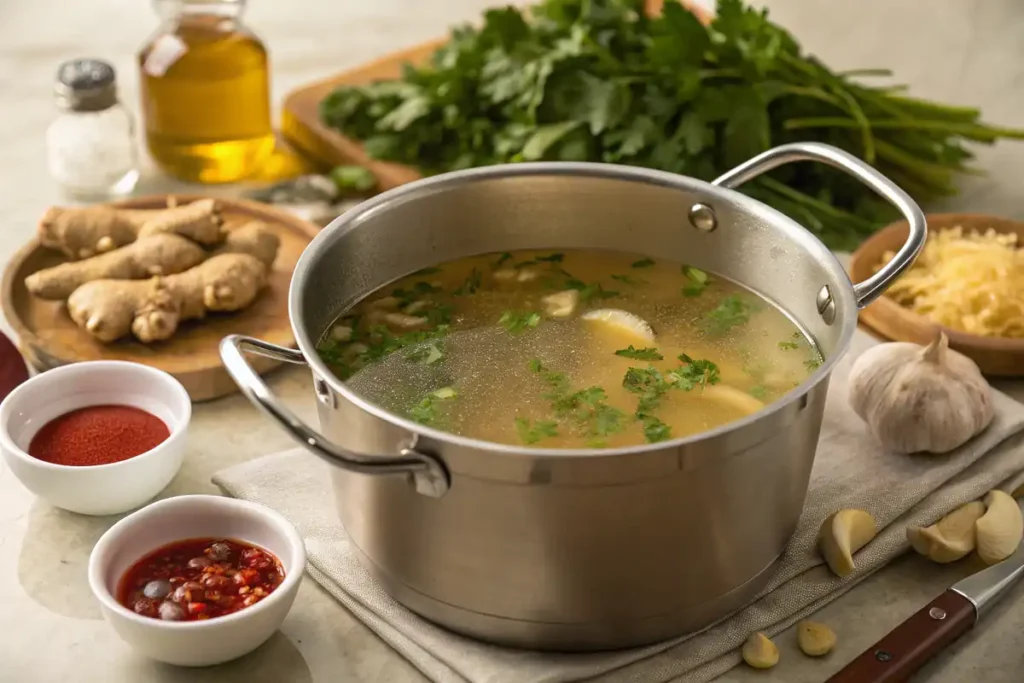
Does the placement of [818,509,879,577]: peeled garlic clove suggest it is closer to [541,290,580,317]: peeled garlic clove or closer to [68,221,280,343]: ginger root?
[541,290,580,317]: peeled garlic clove

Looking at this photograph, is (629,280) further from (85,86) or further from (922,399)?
(85,86)

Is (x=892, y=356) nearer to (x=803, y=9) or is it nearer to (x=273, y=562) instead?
(x=273, y=562)

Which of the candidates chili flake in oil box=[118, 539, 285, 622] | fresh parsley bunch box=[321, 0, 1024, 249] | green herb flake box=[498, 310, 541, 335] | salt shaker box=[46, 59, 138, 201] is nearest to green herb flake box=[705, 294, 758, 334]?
green herb flake box=[498, 310, 541, 335]

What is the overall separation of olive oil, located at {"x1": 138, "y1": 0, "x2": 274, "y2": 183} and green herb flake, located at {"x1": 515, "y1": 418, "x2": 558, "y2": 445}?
1.13 metres

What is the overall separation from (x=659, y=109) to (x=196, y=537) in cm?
109

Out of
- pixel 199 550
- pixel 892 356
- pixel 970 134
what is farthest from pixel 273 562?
pixel 970 134

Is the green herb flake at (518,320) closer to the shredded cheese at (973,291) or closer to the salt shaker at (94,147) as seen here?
the shredded cheese at (973,291)

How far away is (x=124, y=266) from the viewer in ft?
6.42

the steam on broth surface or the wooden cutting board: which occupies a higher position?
the steam on broth surface

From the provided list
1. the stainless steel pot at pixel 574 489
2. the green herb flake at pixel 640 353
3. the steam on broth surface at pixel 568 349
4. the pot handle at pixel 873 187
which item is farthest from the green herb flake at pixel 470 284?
the pot handle at pixel 873 187

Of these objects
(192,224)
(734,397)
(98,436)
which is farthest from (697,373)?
(192,224)

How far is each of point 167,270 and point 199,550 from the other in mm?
637

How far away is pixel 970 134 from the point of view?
2.39 m

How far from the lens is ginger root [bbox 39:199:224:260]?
6.61 feet
